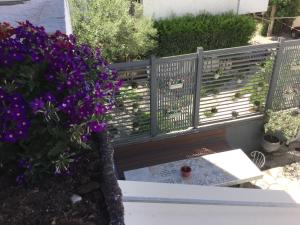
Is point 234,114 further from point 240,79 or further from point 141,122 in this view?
point 141,122

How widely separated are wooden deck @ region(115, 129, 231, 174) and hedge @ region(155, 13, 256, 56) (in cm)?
636

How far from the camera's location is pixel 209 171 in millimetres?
6770

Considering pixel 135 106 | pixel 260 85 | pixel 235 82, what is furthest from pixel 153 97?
pixel 260 85

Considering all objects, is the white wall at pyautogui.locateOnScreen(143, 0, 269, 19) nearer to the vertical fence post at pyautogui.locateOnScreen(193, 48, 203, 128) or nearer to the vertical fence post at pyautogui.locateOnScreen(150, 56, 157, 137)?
the vertical fence post at pyautogui.locateOnScreen(193, 48, 203, 128)

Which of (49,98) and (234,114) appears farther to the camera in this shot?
(234,114)

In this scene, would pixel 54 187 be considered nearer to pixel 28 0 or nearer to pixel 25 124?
pixel 25 124

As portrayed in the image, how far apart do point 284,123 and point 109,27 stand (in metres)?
5.68

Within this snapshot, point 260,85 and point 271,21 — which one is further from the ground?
point 260,85

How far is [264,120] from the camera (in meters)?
8.39

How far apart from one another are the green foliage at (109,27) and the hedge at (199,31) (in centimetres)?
180

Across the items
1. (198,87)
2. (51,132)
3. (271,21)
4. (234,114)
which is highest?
(51,132)

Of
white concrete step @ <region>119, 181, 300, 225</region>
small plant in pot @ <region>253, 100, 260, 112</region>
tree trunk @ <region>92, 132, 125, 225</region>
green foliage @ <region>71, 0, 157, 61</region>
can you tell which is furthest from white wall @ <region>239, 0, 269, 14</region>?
tree trunk @ <region>92, 132, 125, 225</region>

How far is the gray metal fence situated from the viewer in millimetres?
7028

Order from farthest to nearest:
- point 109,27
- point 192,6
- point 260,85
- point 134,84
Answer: point 192,6, point 109,27, point 260,85, point 134,84
